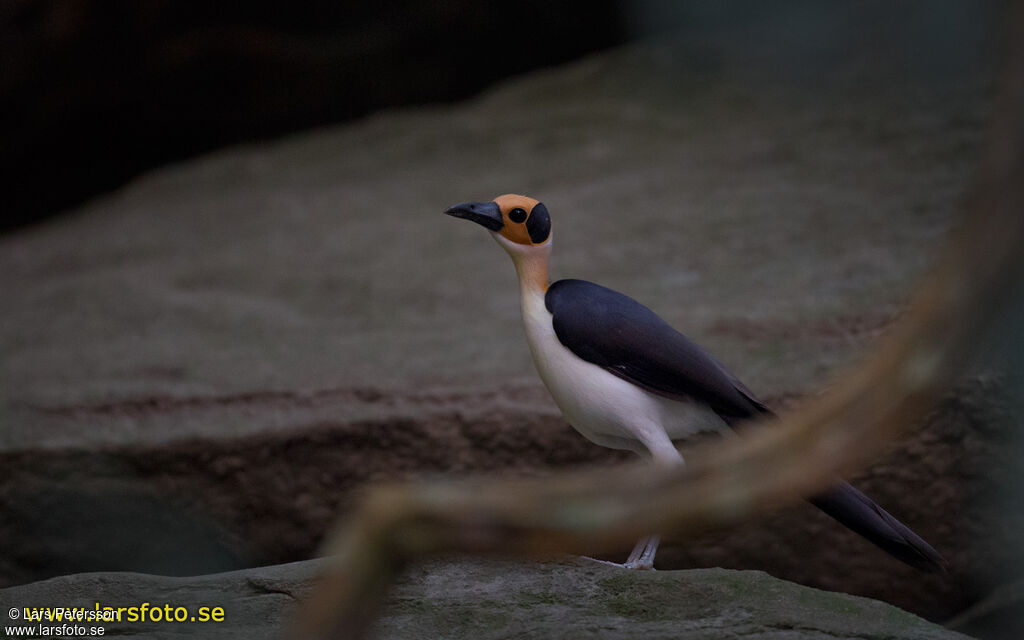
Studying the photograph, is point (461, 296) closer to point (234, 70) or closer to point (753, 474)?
point (234, 70)

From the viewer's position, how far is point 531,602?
60.9 inches

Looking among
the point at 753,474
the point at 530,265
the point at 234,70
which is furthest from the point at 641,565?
the point at 234,70

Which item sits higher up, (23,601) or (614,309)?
(614,309)

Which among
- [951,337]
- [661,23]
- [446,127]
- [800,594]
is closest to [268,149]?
[446,127]

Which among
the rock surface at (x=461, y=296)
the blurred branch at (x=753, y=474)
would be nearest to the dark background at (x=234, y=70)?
the rock surface at (x=461, y=296)

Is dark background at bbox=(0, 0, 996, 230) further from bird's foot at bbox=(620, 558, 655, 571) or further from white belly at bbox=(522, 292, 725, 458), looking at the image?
bird's foot at bbox=(620, 558, 655, 571)

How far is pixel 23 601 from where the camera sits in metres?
1.59

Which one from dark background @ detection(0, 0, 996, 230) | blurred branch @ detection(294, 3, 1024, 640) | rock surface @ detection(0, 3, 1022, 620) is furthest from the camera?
dark background @ detection(0, 0, 996, 230)

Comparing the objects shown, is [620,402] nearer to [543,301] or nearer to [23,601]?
[543,301]

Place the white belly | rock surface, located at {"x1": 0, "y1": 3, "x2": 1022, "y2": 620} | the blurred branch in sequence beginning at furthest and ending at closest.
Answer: rock surface, located at {"x1": 0, "y1": 3, "x2": 1022, "y2": 620} < the white belly < the blurred branch

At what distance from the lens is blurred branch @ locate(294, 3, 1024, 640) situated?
667mm

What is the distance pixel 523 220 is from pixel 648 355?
0.28 m

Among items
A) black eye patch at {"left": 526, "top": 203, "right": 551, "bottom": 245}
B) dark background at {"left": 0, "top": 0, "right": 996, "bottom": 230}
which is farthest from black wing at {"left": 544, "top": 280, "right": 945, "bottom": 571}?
dark background at {"left": 0, "top": 0, "right": 996, "bottom": 230}

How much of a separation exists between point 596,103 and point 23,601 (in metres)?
2.61
